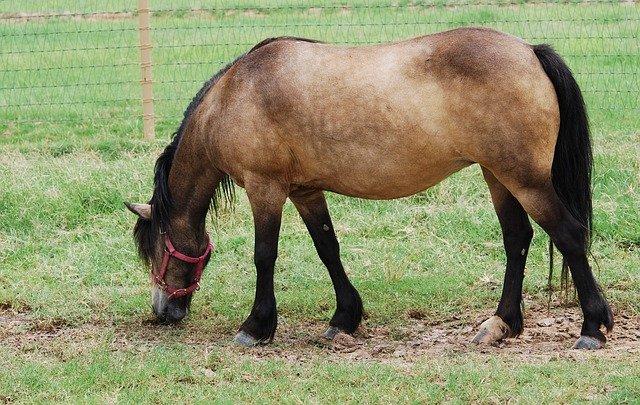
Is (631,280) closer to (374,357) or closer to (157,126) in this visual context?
(374,357)

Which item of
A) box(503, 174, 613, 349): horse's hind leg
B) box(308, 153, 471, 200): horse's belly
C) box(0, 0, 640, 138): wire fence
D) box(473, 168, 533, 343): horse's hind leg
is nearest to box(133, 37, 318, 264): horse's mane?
box(308, 153, 471, 200): horse's belly

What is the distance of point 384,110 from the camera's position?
5574 mm

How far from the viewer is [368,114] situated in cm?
563

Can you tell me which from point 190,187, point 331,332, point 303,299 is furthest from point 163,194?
point 331,332

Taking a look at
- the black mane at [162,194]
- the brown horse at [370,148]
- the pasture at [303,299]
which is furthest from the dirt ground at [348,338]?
the black mane at [162,194]

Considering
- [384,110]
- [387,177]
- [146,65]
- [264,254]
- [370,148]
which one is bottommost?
[264,254]

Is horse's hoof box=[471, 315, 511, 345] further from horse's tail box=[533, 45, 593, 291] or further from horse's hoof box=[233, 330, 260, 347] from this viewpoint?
horse's hoof box=[233, 330, 260, 347]

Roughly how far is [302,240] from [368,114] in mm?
2486

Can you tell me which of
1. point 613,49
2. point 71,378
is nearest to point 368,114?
point 71,378

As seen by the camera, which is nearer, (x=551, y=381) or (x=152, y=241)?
(x=551, y=381)

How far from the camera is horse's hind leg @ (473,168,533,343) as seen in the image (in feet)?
19.7

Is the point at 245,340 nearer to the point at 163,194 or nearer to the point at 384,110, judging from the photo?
the point at 163,194

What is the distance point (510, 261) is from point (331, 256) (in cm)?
112

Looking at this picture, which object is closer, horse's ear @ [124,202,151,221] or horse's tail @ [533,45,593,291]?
horse's tail @ [533,45,593,291]
